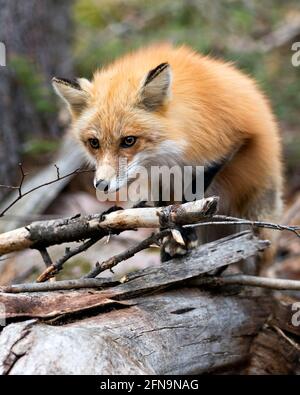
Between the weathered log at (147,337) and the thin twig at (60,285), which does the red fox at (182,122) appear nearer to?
the thin twig at (60,285)

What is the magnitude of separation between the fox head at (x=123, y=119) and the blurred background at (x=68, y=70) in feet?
6.95

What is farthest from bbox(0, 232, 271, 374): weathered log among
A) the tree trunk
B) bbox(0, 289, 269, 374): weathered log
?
the tree trunk

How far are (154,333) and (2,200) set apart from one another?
4.37 m

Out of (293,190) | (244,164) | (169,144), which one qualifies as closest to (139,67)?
(169,144)

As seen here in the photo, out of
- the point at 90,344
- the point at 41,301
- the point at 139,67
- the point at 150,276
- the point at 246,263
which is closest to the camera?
the point at 90,344

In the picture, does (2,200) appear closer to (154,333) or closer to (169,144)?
(169,144)

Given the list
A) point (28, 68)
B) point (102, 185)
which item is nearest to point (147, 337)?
point (102, 185)

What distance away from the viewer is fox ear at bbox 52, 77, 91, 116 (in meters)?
4.83

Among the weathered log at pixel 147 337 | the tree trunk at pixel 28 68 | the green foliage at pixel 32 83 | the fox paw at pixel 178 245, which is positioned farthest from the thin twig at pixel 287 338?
the green foliage at pixel 32 83

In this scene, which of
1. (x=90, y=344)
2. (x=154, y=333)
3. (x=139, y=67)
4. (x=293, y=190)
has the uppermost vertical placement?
(x=139, y=67)

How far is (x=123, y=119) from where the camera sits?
4.63 metres

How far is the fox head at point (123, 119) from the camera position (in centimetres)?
455

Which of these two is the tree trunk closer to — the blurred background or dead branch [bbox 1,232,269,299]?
the blurred background

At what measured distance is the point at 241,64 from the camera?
9.26 meters
